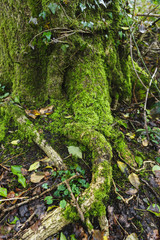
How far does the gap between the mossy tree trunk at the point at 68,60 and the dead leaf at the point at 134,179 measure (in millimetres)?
204

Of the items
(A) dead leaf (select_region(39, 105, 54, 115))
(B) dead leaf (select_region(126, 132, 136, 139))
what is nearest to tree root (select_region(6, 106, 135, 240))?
(A) dead leaf (select_region(39, 105, 54, 115))

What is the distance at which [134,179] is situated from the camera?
198 cm

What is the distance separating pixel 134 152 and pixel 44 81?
1.97m

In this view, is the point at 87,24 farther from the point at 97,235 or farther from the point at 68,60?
the point at 97,235

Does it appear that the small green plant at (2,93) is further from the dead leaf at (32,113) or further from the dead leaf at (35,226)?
the dead leaf at (35,226)

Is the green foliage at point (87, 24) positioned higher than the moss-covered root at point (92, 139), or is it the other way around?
the green foliage at point (87, 24)

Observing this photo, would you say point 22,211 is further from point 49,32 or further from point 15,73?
A: point 49,32

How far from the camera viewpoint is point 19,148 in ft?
7.44

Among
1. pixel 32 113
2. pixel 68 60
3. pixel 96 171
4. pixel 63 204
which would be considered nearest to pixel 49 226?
pixel 63 204

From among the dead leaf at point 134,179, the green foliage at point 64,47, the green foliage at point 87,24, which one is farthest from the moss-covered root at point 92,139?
the green foliage at point 87,24

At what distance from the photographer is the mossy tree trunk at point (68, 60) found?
2.28 meters

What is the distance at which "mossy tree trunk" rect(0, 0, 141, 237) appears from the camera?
228cm

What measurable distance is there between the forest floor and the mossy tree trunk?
0.29m

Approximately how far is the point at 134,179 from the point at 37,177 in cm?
126
